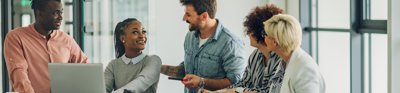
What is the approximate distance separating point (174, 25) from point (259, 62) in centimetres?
282

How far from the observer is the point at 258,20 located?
3.79m

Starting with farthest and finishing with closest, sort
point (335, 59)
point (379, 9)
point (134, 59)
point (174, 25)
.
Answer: point (174, 25) < point (335, 59) < point (379, 9) < point (134, 59)

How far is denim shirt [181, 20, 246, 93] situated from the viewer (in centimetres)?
408

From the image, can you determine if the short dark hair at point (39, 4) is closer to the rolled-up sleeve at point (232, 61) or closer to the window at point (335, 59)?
the rolled-up sleeve at point (232, 61)

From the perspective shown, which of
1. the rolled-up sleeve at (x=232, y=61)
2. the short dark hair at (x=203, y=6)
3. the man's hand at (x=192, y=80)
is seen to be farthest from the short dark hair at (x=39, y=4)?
the rolled-up sleeve at (x=232, y=61)

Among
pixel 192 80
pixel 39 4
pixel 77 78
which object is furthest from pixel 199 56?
pixel 39 4

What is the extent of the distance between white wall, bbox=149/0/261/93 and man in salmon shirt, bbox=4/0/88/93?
209 centimetres

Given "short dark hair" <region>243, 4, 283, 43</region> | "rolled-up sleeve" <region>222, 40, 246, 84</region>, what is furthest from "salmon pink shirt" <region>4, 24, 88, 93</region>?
"short dark hair" <region>243, 4, 283, 43</region>

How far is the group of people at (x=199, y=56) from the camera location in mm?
3351

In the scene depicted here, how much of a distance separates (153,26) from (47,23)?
7.17ft

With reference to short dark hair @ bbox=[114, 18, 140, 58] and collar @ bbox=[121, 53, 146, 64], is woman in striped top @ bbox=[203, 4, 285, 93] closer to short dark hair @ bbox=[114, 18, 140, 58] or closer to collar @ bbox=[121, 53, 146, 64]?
collar @ bbox=[121, 53, 146, 64]

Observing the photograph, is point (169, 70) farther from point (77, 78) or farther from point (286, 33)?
point (286, 33)

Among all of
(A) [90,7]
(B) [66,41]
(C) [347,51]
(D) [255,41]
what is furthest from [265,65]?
(A) [90,7]

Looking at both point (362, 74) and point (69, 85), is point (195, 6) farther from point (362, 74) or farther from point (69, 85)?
point (362, 74)
